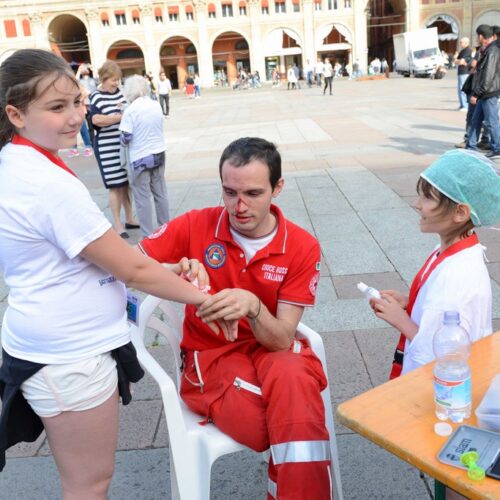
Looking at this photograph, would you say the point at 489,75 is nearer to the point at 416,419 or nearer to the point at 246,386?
the point at 246,386

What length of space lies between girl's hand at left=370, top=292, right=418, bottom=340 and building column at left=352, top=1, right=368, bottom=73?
55240mm

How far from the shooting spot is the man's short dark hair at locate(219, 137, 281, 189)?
7.15 feet

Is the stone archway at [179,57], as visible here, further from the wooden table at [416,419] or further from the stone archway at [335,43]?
the wooden table at [416,419]

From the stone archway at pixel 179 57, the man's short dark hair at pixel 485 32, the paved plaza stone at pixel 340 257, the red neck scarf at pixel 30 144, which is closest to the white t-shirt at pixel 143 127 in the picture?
the paved plaza stone at pixel 340 257

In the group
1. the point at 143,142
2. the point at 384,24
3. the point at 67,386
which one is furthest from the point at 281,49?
the point at 67,386

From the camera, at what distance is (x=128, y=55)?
59344 mm

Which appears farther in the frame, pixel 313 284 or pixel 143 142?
pixel 143 142

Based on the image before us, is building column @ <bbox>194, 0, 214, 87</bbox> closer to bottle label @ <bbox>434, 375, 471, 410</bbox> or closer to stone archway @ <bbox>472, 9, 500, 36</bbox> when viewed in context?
stone archway @ <bbox>472, 9, 500, 36</bbox>

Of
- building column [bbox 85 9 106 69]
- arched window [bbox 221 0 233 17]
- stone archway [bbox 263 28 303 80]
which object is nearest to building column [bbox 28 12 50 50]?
building column [bbox 85 9 106 69]

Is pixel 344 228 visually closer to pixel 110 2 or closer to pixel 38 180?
pixel 38 180

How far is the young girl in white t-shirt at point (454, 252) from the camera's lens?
72.5 inches

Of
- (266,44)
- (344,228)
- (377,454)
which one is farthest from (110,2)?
(377,454)

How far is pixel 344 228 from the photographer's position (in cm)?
598

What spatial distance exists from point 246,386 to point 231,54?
195ft
